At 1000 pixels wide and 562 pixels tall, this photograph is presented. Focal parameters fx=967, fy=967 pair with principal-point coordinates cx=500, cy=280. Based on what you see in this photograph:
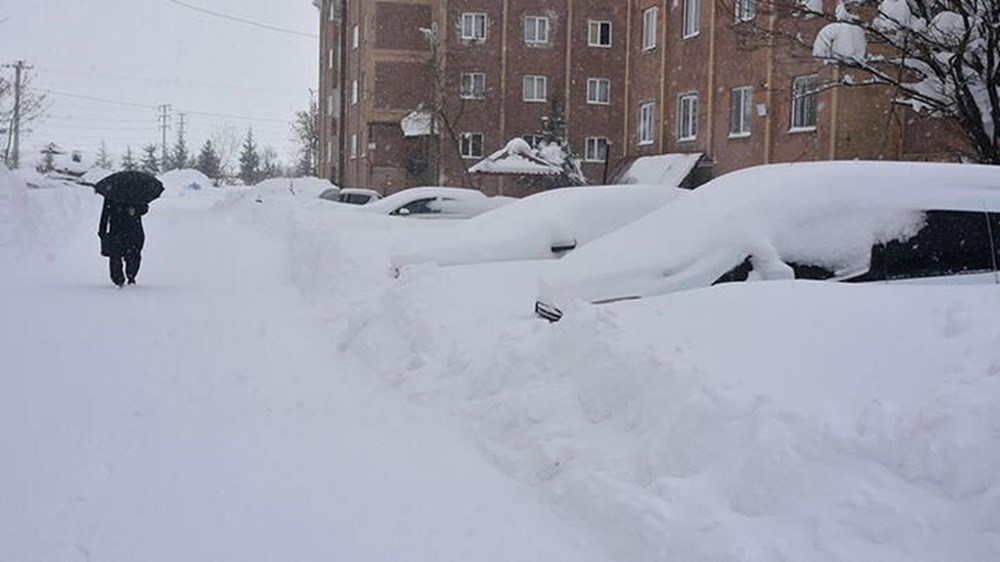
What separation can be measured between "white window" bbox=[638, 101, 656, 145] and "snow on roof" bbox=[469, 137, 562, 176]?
319 centimetres

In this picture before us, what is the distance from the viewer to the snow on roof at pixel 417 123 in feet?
125

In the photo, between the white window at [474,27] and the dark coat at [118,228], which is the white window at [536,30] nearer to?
the white window at [474,27]

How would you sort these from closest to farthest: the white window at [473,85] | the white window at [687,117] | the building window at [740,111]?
1. the building window at [740,111]
2. the white window at [687,117]
3. the white window at [473,85]

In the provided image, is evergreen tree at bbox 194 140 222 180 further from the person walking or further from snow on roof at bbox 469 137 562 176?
the person walking

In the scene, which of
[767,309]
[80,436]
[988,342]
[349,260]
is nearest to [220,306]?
[349,260]

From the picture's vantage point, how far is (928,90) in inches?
501

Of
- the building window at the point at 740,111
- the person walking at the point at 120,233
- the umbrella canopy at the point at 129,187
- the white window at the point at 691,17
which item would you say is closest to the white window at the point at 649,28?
the white window at the point at 691,17

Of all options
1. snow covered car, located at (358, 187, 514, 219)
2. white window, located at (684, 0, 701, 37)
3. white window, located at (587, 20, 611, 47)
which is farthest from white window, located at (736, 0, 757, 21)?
white window, located at (587, 20, 611, 47)

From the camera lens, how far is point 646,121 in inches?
1152

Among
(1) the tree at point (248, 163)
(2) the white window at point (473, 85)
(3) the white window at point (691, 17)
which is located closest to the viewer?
(3) the white window at point (691, 17)

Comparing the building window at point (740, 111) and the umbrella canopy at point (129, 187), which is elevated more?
the building window at point (740, 111)

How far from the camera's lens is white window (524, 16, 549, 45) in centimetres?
3912

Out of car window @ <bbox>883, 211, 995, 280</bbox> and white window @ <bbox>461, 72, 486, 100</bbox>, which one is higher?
white window @ <bbox>461, 72, 486, 100</bbox>

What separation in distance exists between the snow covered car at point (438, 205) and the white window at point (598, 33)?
72.1 feet
